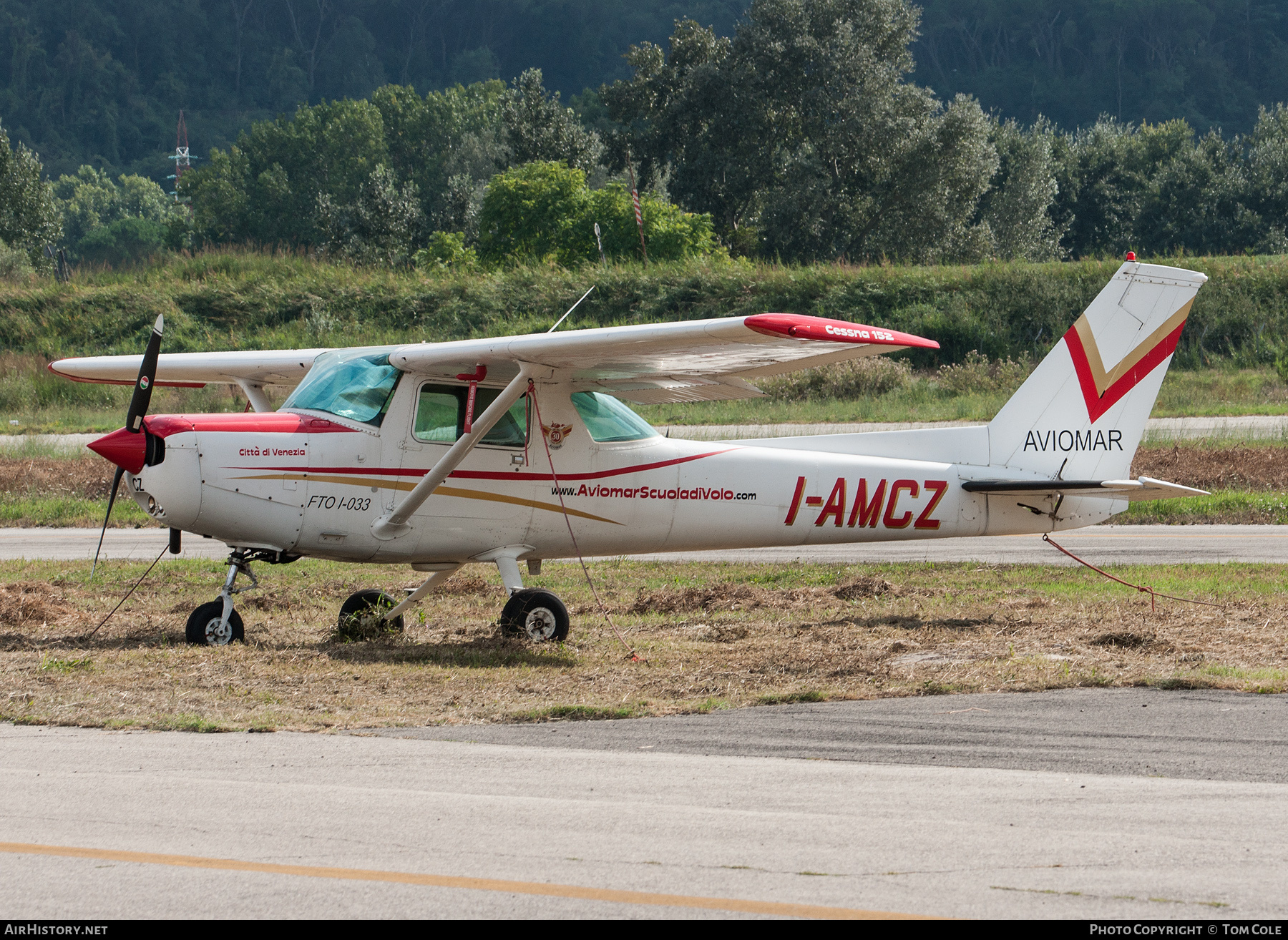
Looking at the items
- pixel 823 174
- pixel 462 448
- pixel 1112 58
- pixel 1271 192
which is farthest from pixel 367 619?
pixel 1112 58

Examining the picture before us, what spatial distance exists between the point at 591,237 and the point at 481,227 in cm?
702

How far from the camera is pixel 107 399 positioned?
32875 mm

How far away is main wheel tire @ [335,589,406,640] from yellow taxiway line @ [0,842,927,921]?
227 inches

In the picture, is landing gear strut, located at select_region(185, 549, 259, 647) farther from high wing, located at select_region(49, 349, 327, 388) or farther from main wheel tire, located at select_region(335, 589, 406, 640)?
high wing, located at select_region(49, 349, 327, 388)

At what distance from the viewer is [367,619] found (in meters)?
11.1

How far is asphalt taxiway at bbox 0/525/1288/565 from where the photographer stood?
1519cm

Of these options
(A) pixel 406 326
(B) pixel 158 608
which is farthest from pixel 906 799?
(A) pixel 406 326

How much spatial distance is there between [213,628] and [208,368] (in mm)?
3310

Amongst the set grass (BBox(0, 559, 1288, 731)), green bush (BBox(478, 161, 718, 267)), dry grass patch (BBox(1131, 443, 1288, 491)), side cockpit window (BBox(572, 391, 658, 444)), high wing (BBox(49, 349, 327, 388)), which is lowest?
dry grass patch (BBox(1131, 443, 1288, 491))

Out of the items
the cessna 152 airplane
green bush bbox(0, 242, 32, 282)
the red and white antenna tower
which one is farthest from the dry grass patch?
the red and white antenna tower

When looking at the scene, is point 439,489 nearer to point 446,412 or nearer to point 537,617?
point 446,412

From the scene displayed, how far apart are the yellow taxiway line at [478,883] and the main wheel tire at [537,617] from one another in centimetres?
565

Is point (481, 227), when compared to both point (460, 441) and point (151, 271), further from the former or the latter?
point (460, 441)

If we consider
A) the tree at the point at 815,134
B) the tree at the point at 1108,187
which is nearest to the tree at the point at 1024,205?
the tree at the point at 1108,187
